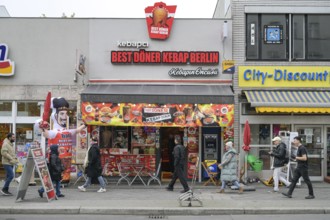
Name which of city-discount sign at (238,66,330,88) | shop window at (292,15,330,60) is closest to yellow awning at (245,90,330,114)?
city-discount sign at (238,66,330,88)

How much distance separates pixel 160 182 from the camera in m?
15.6

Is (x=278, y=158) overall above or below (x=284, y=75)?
below

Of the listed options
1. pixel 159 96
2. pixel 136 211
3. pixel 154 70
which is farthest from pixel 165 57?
pixel 136 211

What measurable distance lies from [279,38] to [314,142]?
13.2 feet

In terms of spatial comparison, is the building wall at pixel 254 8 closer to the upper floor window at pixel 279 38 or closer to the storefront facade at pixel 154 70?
the upper floor window at pixel 279 38

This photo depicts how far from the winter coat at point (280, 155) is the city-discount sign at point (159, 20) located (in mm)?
5724

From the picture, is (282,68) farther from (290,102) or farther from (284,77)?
(290,102)

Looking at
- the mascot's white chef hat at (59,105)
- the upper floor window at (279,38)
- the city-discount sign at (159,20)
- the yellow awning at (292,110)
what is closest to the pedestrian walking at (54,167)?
the mascot's white chef hat at (59,105)

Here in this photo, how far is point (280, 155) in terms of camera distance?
13.9m

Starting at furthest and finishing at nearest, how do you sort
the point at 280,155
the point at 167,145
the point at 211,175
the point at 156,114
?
the point at 167,145
the point at 211,175
the point at 156,114
the point at 280,155

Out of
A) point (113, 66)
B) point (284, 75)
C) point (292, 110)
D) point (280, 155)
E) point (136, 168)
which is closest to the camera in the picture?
point (280, 155)

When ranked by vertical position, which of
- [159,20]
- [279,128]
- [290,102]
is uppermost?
[159,20]

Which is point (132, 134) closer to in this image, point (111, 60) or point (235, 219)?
point (111, 60)

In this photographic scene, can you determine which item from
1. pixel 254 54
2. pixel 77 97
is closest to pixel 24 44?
pixel 77 97
